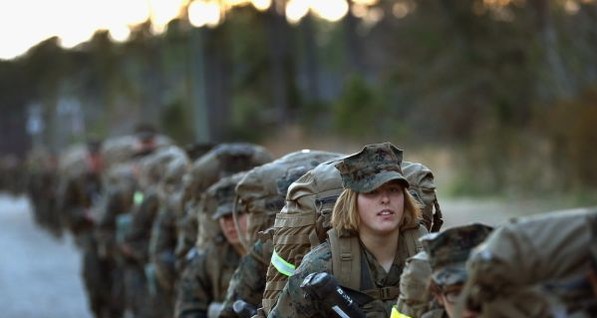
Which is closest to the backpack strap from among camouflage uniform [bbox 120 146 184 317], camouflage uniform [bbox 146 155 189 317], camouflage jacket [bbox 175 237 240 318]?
camouflage jacket [bbox 175 237 240 318]

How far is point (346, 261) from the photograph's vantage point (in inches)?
278

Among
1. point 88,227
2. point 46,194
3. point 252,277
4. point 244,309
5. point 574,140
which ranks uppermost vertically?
point 252,277

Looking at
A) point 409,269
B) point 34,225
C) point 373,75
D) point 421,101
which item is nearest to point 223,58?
point 421,101

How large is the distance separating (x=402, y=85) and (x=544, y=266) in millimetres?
40361

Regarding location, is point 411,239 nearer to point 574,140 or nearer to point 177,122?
point 574,140

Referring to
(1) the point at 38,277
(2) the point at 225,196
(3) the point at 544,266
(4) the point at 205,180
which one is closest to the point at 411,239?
(3) the point at 544,266

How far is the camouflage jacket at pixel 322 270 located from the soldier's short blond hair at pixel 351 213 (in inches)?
5.1

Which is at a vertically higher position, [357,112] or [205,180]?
[205,180]

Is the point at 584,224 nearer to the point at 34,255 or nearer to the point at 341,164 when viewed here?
the point at 341,164

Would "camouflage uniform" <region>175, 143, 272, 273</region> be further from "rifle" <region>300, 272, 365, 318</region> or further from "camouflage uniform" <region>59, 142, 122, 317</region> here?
"camouflage uniform" <region>59, 142, 122, 317</region>

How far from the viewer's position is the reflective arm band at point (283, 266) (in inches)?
307

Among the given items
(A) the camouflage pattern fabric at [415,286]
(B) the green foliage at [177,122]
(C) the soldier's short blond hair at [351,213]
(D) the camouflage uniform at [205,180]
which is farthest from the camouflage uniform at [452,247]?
(B) the green foliage at [177,122]

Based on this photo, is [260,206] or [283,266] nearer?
[283,266]

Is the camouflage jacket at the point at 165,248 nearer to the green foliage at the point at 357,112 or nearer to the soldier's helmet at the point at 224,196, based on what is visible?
the soldier's helmet at the point at 224,196
